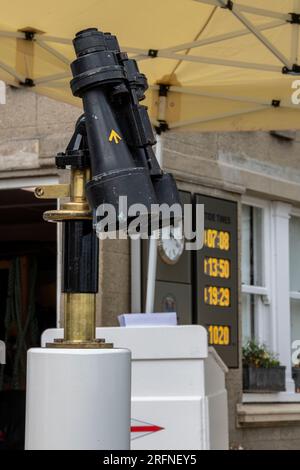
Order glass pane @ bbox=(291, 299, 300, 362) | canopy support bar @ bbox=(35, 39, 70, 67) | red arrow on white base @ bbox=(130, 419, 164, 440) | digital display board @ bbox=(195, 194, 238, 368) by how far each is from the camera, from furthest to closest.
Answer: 1. glass pane @ bbox=(291, 299, 300, 362)
2. digital display board @ bbox=(195, 194, 238, 368)
3. canopy support bar @ bbox=(35, 39, 70, 67)
4. red arrow on white base @ bbox=(130, 419, 164, 440)

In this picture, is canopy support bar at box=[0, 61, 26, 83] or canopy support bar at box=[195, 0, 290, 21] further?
canopy support bar at box=[0, 61, 26, 83]

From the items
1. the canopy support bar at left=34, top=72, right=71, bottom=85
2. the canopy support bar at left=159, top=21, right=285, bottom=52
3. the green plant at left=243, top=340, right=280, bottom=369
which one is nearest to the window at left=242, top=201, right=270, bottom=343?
the green plant at left=243, top=340, right=280, bottom=369

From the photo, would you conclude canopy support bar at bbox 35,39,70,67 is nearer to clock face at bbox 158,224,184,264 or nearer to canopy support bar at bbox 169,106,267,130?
canopy support bar at bbox 169,106,267,130

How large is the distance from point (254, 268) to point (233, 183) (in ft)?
3.34

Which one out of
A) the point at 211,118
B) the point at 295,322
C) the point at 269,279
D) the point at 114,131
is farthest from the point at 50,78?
the point at 295,322

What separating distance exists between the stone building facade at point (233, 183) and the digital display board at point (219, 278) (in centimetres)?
14

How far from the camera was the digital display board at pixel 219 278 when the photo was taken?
8.55 m

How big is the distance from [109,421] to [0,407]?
7908mm

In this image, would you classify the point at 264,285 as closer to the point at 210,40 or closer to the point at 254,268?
the point at 254,268

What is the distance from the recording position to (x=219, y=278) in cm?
879

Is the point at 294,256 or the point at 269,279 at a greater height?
the point at 294,256

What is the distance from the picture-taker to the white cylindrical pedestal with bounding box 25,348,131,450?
80.0 inches

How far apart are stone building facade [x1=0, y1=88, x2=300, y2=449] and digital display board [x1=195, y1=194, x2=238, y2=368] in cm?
14

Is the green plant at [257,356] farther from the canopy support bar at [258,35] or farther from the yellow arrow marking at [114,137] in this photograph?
the yellow arrow marking at [114,137]
